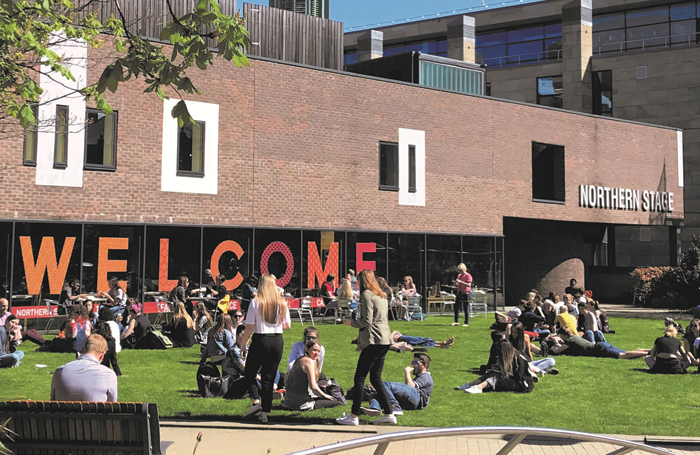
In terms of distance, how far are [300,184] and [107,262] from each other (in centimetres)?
692

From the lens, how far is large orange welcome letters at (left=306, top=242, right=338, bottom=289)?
2642 centimetres

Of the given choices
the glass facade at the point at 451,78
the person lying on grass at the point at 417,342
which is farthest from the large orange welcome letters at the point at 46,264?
the glass facade at the point at 451,78

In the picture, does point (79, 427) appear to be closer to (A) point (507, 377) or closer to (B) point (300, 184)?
(A) point (507, 377)

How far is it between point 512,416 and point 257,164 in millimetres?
15943

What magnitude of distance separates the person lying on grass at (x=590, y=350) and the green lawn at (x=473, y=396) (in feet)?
1.08

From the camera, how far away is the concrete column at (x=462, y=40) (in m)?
44.8

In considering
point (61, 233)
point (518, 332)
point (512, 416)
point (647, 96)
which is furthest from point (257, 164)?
point (647, 96)

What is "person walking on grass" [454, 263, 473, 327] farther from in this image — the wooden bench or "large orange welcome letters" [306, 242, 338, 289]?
the wooden bench

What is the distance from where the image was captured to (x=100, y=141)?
2248 cm

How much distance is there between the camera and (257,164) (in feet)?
83.3

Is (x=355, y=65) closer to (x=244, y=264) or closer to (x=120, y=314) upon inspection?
(x=244, y=264)

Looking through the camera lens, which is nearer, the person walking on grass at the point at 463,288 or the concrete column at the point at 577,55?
the person walking on grass at the point at 463,288

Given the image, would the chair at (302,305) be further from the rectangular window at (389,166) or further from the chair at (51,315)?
the chair at (51,315)

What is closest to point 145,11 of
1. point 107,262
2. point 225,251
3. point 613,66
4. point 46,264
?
point 225,251
